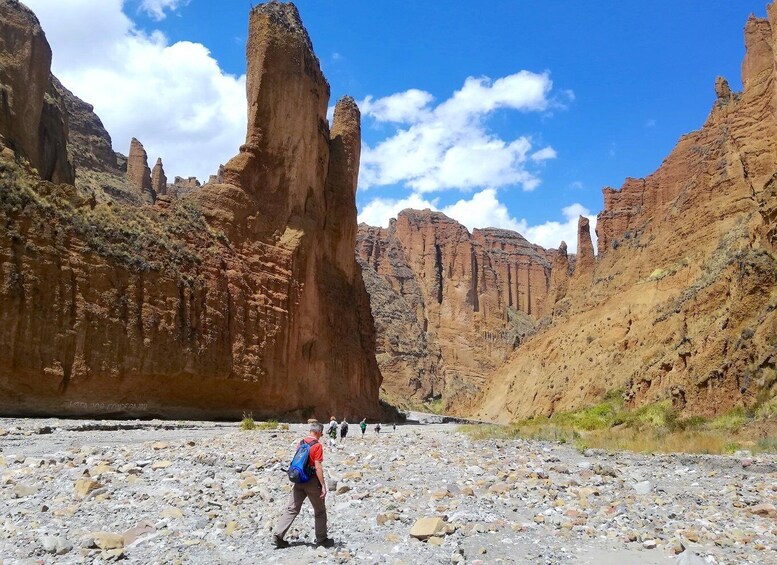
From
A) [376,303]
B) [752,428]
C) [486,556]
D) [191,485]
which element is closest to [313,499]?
[486,556]

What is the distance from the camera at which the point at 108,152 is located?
257 feet

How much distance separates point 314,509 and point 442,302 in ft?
419

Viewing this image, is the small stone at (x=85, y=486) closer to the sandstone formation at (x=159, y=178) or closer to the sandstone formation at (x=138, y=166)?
the sandstone formation at (x=138, y=166)

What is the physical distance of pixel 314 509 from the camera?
7328mm

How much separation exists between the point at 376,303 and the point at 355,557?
98.9m

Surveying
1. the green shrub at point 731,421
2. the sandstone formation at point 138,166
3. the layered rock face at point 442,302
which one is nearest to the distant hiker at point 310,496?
the green shrub at point 731,421

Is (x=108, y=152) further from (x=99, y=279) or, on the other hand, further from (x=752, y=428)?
(x=752, y=428)

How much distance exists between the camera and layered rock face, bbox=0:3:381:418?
2384cm

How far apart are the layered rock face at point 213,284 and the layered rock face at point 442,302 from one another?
45.6 m

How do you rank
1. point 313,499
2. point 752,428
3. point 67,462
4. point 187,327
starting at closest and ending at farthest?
1. point 313,499
2. point 67,462
3. point 752,428
4. point 187,327

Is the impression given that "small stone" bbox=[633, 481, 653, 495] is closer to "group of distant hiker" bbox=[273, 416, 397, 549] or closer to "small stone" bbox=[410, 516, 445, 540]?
"small stone" bbox=[410, 516, 445, 540]

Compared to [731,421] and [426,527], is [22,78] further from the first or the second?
[731,421]

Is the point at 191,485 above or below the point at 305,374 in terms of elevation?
below

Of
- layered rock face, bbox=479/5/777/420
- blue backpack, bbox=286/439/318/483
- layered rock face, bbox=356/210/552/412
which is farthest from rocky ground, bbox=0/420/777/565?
layered rock face, bbox=356/210/552/412
